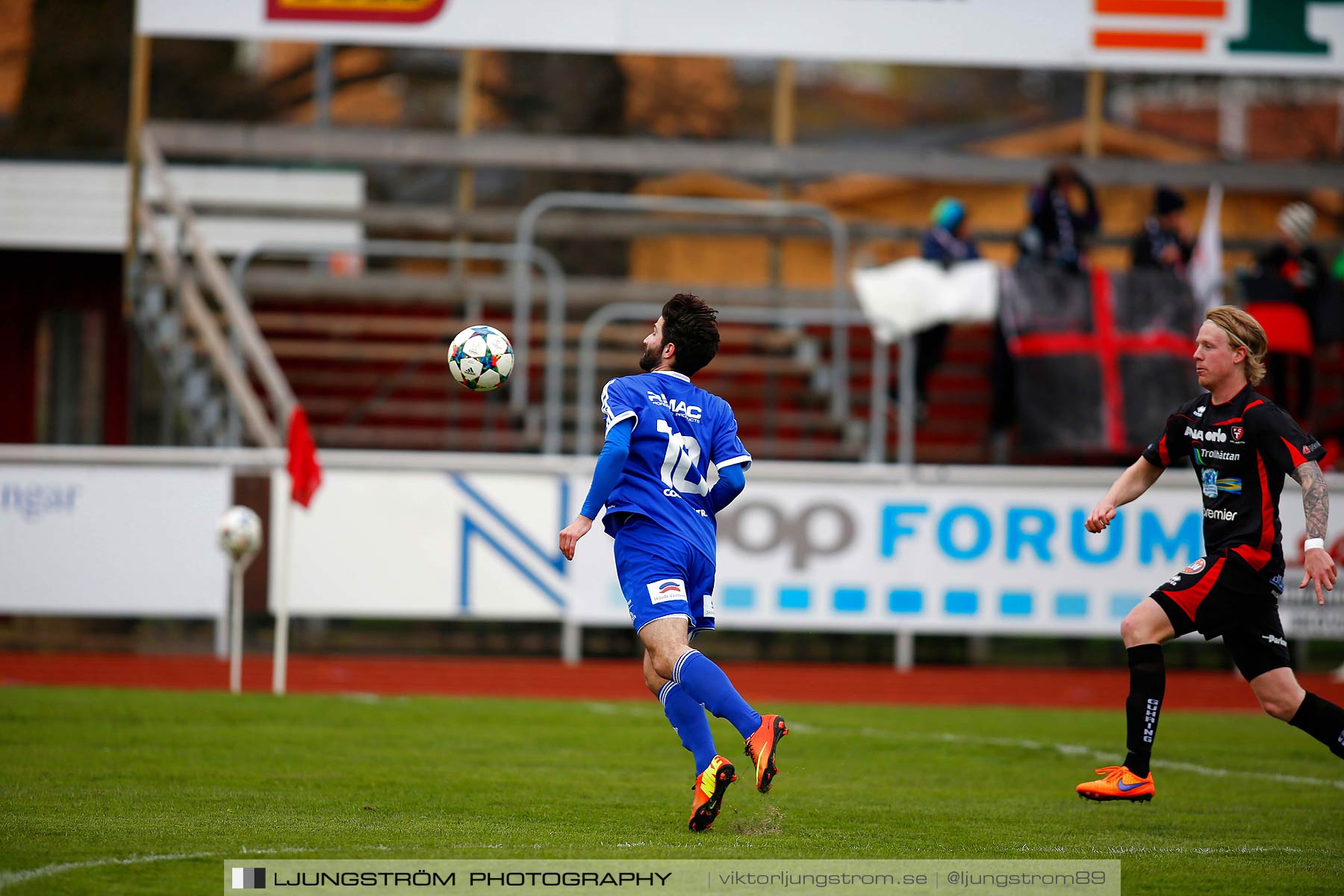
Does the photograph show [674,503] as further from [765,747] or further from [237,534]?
[237,534]

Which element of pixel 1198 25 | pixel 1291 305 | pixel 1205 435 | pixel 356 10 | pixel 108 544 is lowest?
pixel 108 544

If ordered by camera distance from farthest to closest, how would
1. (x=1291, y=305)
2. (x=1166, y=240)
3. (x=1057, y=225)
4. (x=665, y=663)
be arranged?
1. (x=1166, y=240)
2. (x=1057, y=225)
3. (x=1291, y=305)
4. (x=665, y=663)

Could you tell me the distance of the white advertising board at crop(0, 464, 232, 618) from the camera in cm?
1350

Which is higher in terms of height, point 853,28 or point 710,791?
point 853,28

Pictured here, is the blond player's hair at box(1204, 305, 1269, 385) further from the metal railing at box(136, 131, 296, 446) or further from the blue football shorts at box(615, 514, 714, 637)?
the metal railing at box(136, 131, 296, 446)

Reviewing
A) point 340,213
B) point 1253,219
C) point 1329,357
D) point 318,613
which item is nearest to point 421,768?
point 318,613

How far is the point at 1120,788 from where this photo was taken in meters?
6.62

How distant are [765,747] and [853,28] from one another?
10796 millimetres

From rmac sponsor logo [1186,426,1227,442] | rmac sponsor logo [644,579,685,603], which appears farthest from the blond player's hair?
rmac sponsor logo [644,579,685,603]

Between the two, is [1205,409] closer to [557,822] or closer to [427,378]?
[557,822]

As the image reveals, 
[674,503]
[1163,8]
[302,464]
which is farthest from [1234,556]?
[1163,8]

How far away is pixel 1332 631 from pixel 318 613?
895 cm

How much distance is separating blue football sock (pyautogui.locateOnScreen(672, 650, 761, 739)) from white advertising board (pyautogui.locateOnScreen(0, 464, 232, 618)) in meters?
8.43

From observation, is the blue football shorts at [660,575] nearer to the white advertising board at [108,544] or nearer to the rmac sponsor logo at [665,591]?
the rmac sponsor logo at [665,591]
